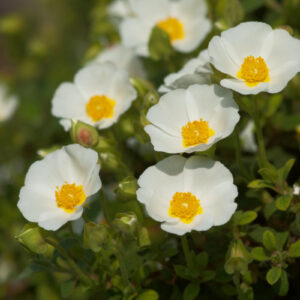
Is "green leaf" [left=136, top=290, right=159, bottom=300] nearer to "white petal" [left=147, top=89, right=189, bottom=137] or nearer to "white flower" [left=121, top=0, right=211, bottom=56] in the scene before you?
"white petal" [left=147, top=89, right=189, bottom=137]

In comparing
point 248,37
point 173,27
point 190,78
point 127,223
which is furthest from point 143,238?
point 173,27

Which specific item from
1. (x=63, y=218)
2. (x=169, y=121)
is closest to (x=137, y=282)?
(x=63, y=218)

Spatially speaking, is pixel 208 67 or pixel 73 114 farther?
pixel 73 114

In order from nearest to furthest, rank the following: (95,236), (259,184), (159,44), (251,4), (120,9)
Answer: (95,236) < (259,184) < (159,44) < (251,4) < (120,9)

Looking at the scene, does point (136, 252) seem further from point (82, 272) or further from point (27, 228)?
point (27, 228)

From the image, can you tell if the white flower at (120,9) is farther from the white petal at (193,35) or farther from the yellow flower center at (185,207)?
the yellow flower center at (185,207)

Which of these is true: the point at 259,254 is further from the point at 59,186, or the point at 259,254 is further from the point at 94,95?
the point at 94,95
